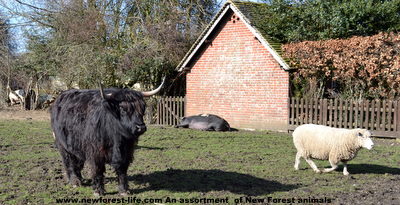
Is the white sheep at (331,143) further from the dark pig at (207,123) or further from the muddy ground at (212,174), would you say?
the dark pig at (207,123)

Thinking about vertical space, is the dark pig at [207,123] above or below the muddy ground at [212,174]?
above

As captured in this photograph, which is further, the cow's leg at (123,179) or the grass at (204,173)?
the grass at (204,173)

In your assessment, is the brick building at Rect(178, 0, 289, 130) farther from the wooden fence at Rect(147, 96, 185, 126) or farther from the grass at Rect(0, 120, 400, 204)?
the grass at Rect(0, 120, 400, 204)

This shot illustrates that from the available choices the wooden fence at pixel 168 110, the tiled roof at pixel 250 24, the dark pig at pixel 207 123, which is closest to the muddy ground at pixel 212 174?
the dark pig at pixel 207 123

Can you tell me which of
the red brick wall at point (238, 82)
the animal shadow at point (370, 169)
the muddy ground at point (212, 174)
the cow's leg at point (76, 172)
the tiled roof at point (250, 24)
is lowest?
the animal shadow at point (370, 169)

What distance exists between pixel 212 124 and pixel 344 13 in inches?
263

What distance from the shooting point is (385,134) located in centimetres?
1418

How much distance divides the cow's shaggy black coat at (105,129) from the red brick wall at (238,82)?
10707mm

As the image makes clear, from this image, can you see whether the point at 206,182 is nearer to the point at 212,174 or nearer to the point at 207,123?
the point at 212,174

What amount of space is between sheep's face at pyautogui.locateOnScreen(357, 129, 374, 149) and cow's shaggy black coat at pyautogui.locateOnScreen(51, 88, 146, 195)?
14.5 ft

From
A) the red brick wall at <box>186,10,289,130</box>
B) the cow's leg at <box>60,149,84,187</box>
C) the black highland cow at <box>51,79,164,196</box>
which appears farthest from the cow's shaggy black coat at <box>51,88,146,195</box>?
the red brick wall at <box>186,10,289,130</box>

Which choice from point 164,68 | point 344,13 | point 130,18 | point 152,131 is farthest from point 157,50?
point 344,13

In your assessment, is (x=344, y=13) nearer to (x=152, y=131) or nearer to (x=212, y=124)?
(x=212, y=124)

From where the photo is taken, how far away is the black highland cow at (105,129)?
21.3 feet
